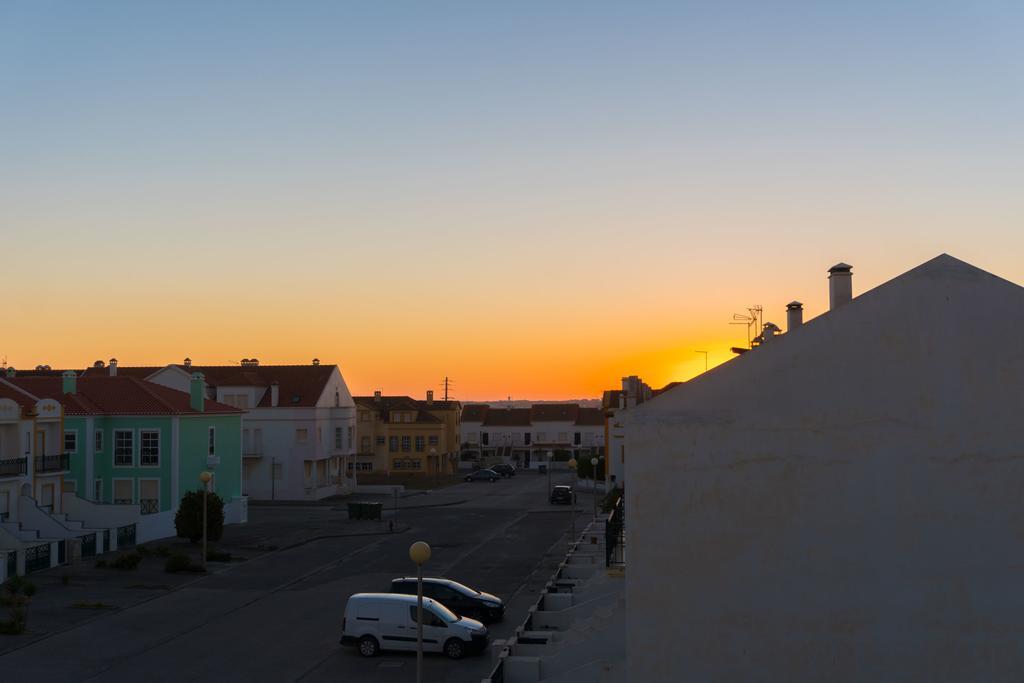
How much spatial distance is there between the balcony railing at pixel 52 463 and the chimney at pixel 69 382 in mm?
5693

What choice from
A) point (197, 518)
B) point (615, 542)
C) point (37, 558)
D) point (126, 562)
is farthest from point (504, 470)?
point (615, 542)

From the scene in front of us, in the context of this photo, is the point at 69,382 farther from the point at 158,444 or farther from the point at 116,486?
the point at 116,486

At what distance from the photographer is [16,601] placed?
26.8 meters

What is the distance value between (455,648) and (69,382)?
3324 centimetres

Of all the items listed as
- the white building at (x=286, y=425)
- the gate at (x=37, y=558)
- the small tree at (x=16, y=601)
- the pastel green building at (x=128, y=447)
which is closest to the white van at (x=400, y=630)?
the small tree at (x=16, y=601)

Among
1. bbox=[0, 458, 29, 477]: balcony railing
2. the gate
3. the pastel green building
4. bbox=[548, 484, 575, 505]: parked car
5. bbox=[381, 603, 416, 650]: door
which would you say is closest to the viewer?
bbox=[381, 603, 416, 650]: door

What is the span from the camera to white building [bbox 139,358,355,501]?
6925cm

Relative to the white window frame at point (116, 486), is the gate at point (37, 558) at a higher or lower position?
lower

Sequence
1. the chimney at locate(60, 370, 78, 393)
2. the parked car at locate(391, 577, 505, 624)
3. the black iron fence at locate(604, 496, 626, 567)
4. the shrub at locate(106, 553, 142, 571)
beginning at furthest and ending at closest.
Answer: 1. the chimney at locate(60, 370, 78, 393)
2. the shrub at locate(106, 553, 142, 571)
3. the parked car at locate(391, 577, 505, 624)
4. the black iron fence at locate(604, 496, 626, 567)

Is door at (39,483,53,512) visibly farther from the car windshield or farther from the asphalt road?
the car windshield

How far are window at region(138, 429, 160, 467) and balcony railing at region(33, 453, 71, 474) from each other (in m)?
4.35

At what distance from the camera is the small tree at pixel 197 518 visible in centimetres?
4279

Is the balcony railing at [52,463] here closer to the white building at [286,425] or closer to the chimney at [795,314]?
the white building at [286,425]

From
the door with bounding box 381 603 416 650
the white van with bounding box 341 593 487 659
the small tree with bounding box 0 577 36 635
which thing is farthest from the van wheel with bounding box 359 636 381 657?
the small tree with bounding box 0 577 36 635
